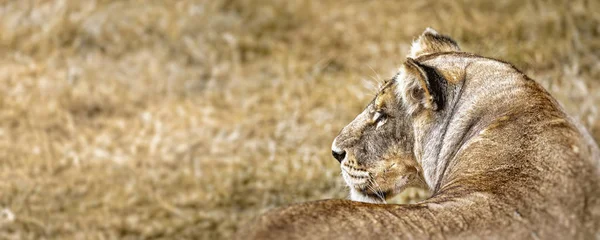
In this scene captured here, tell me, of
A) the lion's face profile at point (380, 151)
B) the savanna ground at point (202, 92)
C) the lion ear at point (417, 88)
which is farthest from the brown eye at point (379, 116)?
the savanna ground at point (202, 92)

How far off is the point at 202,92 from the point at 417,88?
20.0ft

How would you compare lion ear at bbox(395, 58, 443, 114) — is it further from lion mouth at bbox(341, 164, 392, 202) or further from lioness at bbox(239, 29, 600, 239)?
lion mouth at bbox(341, 164, 392, 202)

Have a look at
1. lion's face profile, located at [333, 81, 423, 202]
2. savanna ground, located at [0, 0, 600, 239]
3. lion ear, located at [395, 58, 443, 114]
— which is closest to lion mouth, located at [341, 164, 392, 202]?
lion's face profile, located at [333, 81, 423, 202]

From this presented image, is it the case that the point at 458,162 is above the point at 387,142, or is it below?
below

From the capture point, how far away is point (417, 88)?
4.15 m

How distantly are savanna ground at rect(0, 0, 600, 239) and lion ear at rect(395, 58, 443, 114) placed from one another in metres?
2.44

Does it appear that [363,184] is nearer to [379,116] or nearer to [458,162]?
[379,116]

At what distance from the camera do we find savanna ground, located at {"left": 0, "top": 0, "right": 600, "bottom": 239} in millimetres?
7535

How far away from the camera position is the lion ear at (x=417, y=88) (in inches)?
158

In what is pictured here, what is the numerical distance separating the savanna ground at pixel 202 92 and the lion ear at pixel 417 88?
2443mm

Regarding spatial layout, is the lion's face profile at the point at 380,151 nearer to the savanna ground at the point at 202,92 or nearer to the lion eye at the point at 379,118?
the lion eye at the point at 379,118

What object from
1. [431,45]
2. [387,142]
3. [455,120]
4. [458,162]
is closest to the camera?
[458,162]

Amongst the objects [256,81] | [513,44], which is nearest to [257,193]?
[256,81]

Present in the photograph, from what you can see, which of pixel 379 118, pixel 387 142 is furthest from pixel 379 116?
pixel 387 142
